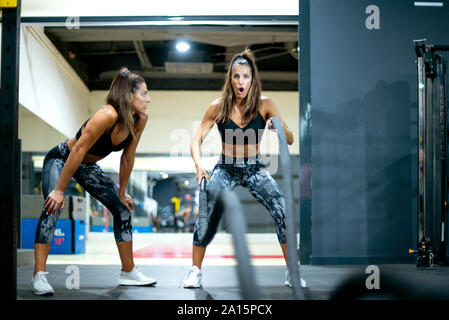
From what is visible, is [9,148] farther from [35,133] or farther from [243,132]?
[35,133]

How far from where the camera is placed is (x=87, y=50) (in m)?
8.85

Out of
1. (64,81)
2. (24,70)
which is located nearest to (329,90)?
(24,70)

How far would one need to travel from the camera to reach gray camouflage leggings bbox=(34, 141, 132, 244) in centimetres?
256

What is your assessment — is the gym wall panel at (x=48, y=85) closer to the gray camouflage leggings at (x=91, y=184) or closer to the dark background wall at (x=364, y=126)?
the gray camouflage leggings at (x=91, y=184)

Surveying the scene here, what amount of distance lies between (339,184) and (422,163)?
2.47 ft

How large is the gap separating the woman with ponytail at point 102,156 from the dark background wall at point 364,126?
82.1 inches

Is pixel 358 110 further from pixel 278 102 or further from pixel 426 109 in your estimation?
pixel 278 102

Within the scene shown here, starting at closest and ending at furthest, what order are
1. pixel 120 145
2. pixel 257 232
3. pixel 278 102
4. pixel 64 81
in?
pixel 120 145
pixel 64 81
pixel 278 102
pixel 257 232

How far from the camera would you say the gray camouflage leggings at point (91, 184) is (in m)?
2.56

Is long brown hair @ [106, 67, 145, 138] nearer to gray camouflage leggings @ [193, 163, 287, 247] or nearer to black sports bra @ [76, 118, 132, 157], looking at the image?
black sports bra @ [76, 118, 132, 157]

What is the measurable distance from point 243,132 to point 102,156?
2.81 feet

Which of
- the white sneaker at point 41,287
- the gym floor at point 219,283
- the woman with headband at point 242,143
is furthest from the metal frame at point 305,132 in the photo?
the white sneaker at point 41,287

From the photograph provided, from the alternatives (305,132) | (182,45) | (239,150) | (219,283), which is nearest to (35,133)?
(182,45)

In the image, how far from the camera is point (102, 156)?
105 inches
